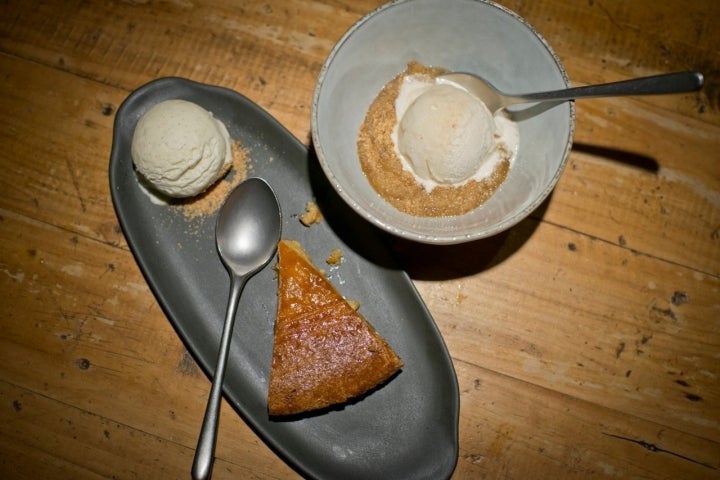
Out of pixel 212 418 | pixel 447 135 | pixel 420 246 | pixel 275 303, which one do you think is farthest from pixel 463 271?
pixel 212 418

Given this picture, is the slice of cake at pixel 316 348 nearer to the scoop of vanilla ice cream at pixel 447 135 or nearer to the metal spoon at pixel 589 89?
the scoop of vanilla ice cream at pixel 447 135

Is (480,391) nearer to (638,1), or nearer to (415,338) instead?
(415,338)

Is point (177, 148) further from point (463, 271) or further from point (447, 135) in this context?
point (463, 271)

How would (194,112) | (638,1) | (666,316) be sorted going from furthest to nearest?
(638,1) → (666,316) → (194,112)

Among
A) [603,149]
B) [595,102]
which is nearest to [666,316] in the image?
[603,149]

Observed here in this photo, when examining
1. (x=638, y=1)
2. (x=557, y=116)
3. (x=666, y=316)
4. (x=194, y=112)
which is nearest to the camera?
(x=557, y=116)

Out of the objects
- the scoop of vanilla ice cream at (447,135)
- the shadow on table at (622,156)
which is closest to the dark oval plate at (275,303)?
the scoop of vanilla ice cream at (447,135)
